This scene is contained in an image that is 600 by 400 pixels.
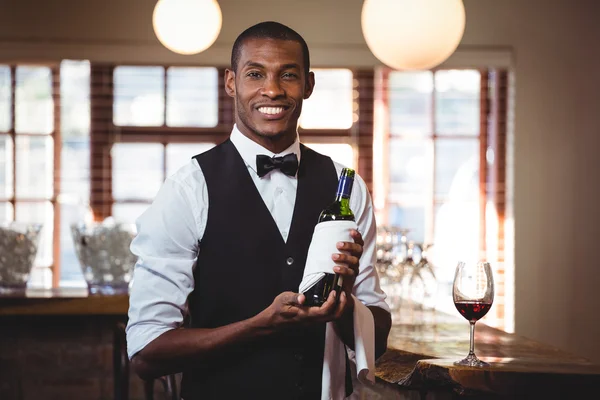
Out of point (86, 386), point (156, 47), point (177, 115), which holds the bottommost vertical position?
point (86, 386)

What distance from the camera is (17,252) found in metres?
3.71

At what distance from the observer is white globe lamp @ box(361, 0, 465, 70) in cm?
320

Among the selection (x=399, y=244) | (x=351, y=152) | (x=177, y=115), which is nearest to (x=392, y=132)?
(x=351, y=152)

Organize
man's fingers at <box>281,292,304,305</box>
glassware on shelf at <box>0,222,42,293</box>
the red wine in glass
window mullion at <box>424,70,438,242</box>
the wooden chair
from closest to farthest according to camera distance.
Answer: man's fingers at <box>281,292,304,305</box> < the red wine in glass < the wooden chair < glassware on shelf at <box>0,222,42,293</box> < window mullion at <box>424,70,438,242</box>

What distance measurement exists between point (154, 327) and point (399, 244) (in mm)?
1921

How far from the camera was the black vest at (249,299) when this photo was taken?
5.16ft

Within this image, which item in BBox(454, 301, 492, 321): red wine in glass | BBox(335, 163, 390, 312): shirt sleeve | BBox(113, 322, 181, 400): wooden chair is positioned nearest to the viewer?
BBox(335, 163, 390, 312): shirt sleeve

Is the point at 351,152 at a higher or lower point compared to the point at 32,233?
higher

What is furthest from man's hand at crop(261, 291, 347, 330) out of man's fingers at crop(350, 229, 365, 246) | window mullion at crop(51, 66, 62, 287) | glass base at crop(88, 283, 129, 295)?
window mullion at crop(51, 66, 62, 287)

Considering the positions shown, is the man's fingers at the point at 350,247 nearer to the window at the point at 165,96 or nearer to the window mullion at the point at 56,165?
the window at the point at 165,96

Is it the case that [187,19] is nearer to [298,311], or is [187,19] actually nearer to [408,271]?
[408,271]

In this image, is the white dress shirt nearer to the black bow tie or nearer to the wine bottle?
the black bow tie

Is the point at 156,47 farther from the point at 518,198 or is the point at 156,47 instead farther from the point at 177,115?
the point at 518,198

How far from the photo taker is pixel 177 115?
634cm
